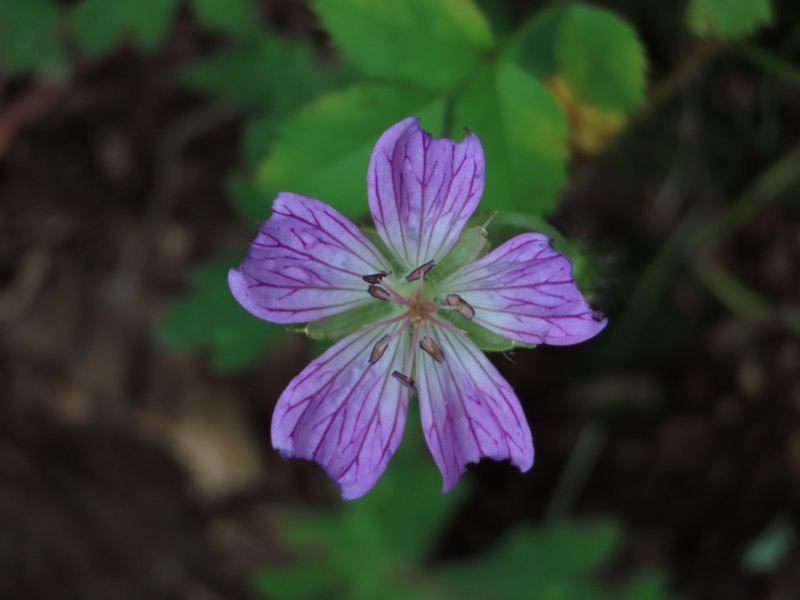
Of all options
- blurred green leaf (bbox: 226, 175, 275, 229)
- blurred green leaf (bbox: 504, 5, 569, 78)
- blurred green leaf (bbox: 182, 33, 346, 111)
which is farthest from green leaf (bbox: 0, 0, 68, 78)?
blurred green leaf (bbox: 504, 5, 569, 78)

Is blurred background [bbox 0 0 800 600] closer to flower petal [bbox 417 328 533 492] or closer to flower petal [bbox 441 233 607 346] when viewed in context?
flower petal [bbox 417 328 533 492]

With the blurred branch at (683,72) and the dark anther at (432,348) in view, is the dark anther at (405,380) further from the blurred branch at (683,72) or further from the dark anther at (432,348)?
the blurred branch at (683,72)

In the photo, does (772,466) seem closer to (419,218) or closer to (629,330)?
(629,330)

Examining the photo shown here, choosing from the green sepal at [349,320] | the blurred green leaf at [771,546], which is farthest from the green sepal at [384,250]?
the blurred green leaf at [771,546]

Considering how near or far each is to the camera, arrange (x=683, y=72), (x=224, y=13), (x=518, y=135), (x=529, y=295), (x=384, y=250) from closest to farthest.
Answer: (x=529, y=295), (x=384, y=250), (x=518, y=135), (x=224, y=13), (x=683, y=72)

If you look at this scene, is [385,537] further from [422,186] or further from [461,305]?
[422,186]

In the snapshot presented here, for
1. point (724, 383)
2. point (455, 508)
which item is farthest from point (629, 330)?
point (455, 508)

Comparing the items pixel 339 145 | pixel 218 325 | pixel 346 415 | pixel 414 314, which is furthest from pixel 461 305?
pixel 218 325
